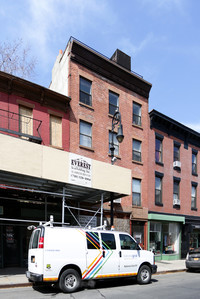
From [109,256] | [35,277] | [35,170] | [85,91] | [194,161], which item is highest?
[85,91]

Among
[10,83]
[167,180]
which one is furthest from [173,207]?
[10,83]

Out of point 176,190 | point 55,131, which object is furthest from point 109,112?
point 176,190

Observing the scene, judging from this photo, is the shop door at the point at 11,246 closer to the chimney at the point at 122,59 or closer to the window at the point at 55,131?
the window at the point at 55,131

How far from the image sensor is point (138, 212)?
2127 cm

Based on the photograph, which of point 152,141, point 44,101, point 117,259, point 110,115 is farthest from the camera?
point 152,141

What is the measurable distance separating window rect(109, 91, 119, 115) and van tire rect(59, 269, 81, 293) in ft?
43.6

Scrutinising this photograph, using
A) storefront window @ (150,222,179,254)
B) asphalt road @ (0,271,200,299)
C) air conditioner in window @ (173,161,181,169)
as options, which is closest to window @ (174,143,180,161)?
air conditioner in window @ (173,161,181,169)

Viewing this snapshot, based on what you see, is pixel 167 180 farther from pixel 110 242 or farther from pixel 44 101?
pixel 110 242

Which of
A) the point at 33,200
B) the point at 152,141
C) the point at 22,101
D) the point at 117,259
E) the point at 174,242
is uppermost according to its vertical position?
the point at 22,101

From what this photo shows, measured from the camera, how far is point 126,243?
11.5 m

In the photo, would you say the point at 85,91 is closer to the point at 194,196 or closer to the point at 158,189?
the point at 158,189

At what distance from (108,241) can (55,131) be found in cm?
879

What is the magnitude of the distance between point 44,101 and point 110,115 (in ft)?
17.2

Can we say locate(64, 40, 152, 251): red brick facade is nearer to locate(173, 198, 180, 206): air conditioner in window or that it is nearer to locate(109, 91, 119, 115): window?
locate(109, 91, 119, 115): window
